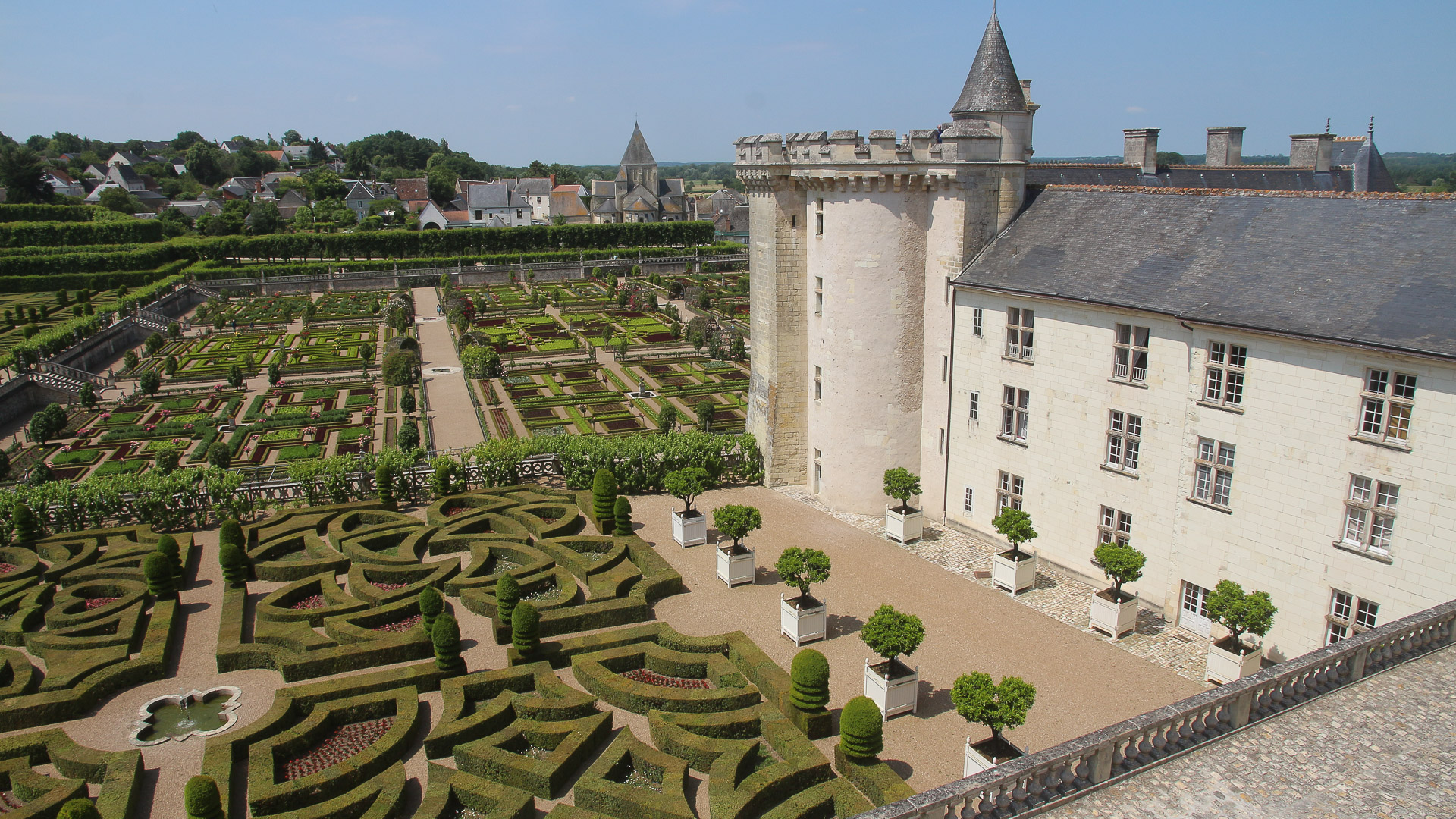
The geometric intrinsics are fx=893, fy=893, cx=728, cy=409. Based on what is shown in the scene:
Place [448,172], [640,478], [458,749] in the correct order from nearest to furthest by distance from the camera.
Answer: [458,749], [640,478], [448,172]

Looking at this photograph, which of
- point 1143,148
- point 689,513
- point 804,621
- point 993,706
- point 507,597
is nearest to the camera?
point 993,706

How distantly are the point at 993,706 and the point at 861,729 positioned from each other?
2.33 m

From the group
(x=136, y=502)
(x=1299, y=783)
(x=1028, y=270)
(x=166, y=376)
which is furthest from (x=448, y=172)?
(x=1299, y=783)

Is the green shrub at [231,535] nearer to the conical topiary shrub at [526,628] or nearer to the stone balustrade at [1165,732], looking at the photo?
the conical topiary shrub at [526,628]

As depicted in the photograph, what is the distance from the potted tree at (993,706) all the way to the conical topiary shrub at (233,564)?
1962 centimetres

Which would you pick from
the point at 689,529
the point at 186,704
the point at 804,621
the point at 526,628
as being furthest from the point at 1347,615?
the point at 186,704

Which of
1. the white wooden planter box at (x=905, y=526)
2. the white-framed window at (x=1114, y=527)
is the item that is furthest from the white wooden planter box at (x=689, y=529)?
the white-framed window at (x=1114, y=527)

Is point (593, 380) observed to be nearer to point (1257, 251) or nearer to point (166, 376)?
point (166, 376)

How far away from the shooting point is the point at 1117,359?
23.1 m

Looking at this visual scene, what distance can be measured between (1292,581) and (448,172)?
5994 inches

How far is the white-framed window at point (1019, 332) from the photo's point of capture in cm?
2555

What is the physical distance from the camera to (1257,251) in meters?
21.2

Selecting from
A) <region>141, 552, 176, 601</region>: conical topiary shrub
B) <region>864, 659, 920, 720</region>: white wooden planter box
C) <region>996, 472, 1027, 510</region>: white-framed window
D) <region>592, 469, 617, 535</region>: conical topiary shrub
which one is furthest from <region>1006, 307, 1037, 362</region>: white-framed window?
<region>141, 552, 176, 601</region>: conical topiary shrub

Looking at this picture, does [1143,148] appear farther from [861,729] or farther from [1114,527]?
[861,729]
